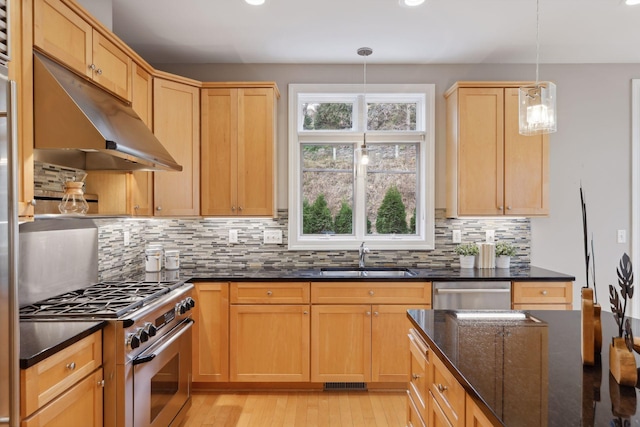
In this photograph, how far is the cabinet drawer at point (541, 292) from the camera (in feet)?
10.0

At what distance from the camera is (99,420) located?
1823mm

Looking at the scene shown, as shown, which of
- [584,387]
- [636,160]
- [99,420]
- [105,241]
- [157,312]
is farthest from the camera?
[636,160]

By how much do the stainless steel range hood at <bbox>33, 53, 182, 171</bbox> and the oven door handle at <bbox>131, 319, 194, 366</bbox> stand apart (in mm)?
1038

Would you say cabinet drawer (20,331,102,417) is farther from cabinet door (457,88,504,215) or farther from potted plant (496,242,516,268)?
potted plant (496,242,516,268)

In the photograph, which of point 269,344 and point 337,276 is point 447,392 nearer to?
point 337,276

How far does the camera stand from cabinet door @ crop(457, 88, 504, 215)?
3.30 metres

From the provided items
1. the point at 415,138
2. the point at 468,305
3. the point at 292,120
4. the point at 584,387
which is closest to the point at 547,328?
the point at 584,387

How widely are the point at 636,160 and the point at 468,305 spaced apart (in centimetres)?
216

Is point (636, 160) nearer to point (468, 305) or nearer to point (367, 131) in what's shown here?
point (468, 305)

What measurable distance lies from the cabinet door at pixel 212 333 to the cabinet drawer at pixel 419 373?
1.62 meters

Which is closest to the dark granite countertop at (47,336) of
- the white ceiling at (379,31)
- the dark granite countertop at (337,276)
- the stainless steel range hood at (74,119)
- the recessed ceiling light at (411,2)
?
the stainless steel range hood at (74,119)

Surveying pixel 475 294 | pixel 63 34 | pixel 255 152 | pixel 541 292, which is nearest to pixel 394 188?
pixel 475 294

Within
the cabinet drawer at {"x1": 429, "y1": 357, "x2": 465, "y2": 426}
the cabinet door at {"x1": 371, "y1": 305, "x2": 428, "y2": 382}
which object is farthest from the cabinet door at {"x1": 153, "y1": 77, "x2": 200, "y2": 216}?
the cabinet drawer at {"x1": 429, "y1": 357, "x2": 465, "y2": 426}

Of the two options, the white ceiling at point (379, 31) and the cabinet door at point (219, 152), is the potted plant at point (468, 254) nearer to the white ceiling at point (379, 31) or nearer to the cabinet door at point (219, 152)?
the white ceiling at point (379, 31)
